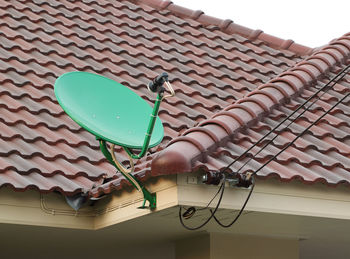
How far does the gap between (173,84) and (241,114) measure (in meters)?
2.40

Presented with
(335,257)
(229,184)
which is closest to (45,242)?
(229,184)

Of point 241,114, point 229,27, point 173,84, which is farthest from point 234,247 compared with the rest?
point 229,27

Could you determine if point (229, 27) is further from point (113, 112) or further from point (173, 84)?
point (113, 112)

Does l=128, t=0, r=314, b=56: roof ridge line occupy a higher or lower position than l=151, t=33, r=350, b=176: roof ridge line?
higher

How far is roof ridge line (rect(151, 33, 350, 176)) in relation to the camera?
5055mm

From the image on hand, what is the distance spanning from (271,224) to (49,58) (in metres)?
3.58

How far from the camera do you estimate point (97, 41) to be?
938 cm

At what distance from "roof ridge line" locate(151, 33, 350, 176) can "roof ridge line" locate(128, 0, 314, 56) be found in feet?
5.66

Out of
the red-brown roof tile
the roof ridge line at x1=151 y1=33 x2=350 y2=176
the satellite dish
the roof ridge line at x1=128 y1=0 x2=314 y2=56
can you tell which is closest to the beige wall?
the red-brown roof tile

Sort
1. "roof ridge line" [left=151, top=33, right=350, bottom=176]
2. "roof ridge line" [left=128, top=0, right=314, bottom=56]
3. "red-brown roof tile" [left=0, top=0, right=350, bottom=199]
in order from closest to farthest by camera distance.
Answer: "roof ridge line" [left=151, top=33, right=350, bottom=176] → "red-brown roof tile" [left=0, top=0, right=350, bottom=199] → "roof ridge line" [left=128, top=0, right=314, bottom=56]

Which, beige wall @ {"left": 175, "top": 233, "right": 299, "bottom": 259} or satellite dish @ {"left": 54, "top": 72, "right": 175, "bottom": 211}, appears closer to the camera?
satellite dish @ {"left": 54, "top": 72, "right": 175, "bottom": 211}

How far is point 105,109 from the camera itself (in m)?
5.64

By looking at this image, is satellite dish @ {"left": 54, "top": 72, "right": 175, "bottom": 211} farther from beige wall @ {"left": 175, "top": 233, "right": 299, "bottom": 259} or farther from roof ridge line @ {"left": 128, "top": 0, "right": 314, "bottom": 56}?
roof ridge line @ {"left": 128, "top": 0, "right": 314, "bottom": 56}

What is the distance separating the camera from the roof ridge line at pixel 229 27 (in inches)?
406
